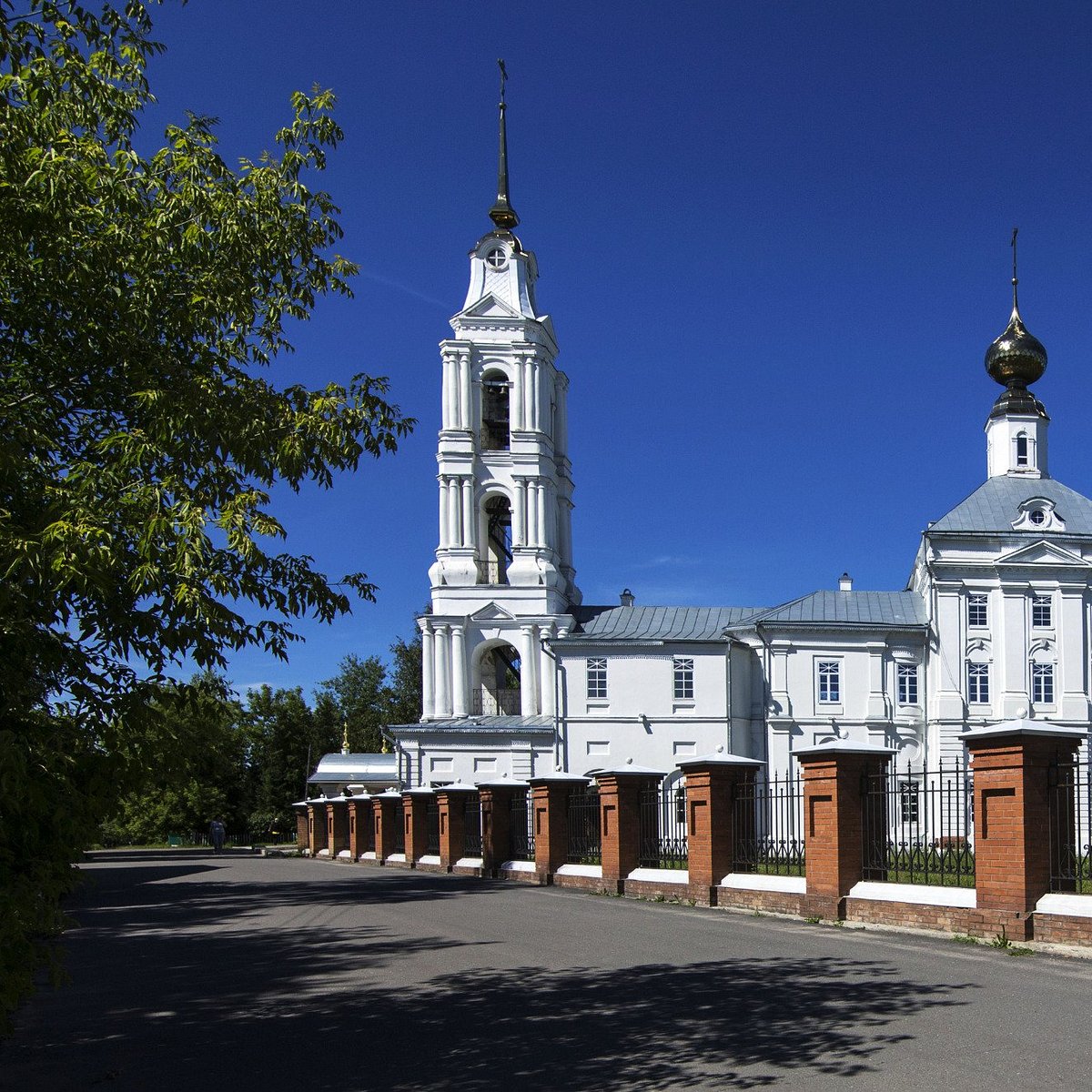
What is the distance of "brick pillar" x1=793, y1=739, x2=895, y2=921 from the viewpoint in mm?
13672

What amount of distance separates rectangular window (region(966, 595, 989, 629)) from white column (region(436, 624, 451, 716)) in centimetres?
1886

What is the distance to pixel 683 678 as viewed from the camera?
46.6m

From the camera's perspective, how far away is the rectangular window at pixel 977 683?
154 ft

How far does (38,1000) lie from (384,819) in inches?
915

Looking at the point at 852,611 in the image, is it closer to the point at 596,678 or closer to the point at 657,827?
the point at 596,678

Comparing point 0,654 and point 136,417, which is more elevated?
point 136,417

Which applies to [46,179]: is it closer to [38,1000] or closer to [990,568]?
[38,1000]

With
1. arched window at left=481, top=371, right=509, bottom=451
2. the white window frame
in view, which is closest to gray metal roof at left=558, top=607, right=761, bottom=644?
the white window frame

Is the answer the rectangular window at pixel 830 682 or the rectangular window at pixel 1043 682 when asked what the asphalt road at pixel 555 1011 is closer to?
the rectangular window at pixel 830 682

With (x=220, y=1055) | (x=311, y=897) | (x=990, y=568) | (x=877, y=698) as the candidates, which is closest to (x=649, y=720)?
(x=877, y=698)

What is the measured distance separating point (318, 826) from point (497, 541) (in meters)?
13.5

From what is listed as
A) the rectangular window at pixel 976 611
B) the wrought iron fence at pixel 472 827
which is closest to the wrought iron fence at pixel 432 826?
the wrought iron fence at pixel 472 827

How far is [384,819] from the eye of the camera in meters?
32.9

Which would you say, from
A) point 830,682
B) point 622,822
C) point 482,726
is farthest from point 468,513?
point 622,822
